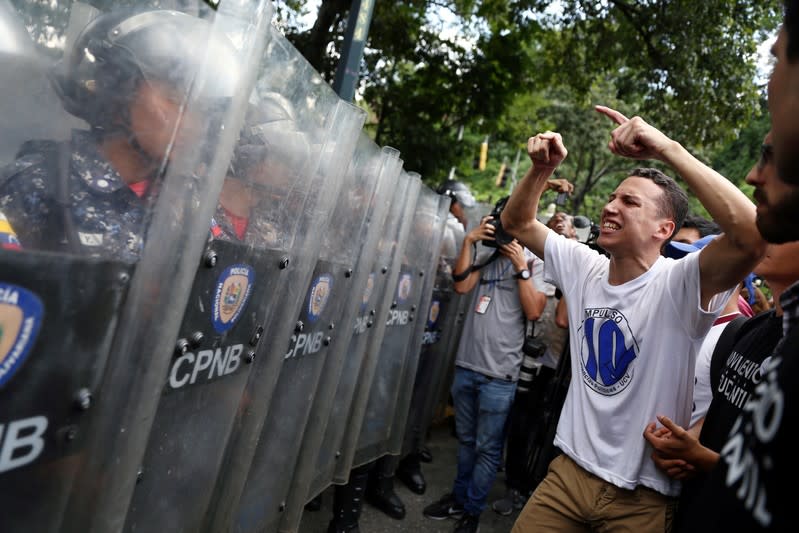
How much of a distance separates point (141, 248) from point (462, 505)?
355 centimetres

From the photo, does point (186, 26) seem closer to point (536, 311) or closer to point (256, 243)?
point (256, 243)

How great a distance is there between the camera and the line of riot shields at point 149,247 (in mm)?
1123

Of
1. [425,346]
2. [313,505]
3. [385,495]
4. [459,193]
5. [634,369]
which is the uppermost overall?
[459,193]

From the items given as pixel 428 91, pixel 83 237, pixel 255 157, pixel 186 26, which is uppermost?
pixel 428 91

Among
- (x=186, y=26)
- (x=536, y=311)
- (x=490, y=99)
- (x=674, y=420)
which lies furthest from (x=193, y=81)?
(x=490, y=99)

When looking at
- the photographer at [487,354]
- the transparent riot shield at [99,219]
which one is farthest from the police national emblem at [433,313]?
the transparent riot shield at [99,219]

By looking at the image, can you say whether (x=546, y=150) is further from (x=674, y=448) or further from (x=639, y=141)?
(x=674, y=448)

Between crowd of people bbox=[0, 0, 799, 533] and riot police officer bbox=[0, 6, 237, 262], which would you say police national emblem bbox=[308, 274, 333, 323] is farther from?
riot police officer bbox=[0, 6, 237, 262]

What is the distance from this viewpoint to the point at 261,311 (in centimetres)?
186

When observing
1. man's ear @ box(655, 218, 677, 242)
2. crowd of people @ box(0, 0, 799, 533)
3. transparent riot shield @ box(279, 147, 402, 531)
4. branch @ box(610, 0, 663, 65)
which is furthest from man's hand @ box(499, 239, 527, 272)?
branch @ box(610, 0, 663, 65)

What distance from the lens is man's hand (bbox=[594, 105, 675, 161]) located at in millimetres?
1901

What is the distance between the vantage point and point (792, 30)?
924 mm

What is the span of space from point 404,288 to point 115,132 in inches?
102

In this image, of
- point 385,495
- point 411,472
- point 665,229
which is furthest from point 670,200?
point 411,472
